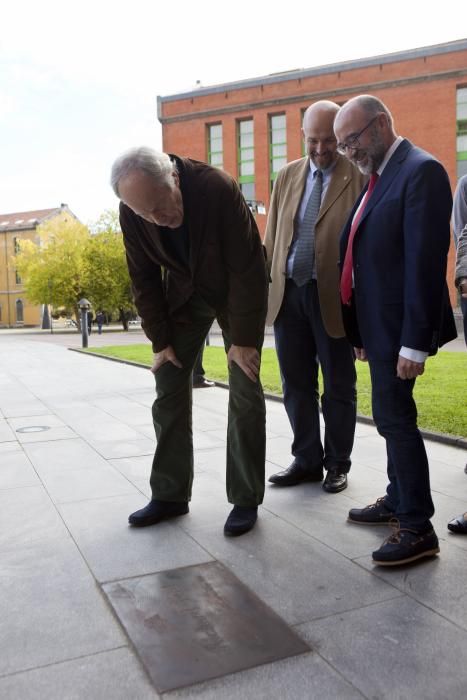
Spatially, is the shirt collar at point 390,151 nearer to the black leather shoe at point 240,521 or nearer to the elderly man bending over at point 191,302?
the elderly man bending over at point 191,302

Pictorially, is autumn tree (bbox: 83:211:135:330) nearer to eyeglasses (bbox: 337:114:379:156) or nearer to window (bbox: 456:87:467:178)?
window (bbox: 456:87:467:178)

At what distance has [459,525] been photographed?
122 inches

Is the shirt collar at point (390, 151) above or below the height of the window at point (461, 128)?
below

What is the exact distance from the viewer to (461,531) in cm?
310

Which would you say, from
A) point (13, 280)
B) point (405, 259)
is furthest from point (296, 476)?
point (13, 280)

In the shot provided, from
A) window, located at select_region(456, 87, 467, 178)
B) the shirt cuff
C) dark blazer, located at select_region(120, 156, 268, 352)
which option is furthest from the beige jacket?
window, located at select_region(456, 87, 467, 178)

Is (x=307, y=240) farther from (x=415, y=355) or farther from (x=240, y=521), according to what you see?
(x=240, y=521)

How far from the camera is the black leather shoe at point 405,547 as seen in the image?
270 centimetres

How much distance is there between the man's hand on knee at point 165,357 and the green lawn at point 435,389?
3.01m

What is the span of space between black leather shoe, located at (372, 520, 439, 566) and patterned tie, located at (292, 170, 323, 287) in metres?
1.70

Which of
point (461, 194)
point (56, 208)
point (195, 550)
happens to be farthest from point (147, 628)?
point (56, 208)

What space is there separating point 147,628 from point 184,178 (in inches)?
79.1

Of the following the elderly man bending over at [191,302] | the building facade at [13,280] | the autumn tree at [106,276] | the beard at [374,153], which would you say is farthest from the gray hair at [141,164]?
the building facade at [13,280]

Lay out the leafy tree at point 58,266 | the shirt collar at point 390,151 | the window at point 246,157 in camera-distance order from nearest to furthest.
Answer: the shirt collar at point 390,151
the window at point 246,157
the leafy tree at point 58,266
